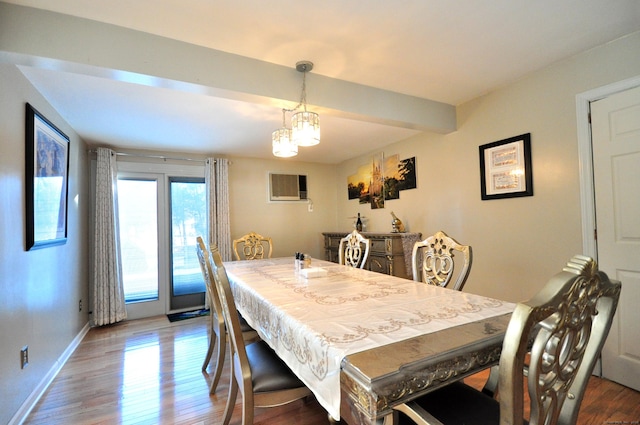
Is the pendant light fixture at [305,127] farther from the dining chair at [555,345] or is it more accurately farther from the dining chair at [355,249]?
the dining chair at [555,345]

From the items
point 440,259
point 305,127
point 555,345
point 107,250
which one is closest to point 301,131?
point 305,127

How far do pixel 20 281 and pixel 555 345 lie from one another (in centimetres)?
281

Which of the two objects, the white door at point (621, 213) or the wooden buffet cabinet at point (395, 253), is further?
the wooden buffet cabinet at point (395, 253)

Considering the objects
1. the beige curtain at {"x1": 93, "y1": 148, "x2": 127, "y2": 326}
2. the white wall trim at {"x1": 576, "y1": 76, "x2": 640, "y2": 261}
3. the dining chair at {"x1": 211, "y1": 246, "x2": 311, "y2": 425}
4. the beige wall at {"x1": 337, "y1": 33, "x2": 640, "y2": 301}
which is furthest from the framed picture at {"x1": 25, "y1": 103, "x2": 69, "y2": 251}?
the white wall trim at {"x1": 576, "y1": 76, "x2": 640, "y2": 261}

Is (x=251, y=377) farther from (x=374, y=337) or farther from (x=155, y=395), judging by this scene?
(x=155, y=395)

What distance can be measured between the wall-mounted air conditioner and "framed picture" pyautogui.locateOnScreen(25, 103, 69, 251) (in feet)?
8.73

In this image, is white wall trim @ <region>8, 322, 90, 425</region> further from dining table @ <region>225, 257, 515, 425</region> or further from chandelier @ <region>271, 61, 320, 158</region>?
chandelier @ <region>271, 61, 320, 158</region>

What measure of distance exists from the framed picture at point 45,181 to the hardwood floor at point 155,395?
3.67 feet

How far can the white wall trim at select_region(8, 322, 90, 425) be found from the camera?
178cm

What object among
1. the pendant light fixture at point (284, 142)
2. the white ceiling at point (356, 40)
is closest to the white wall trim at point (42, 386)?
the white ceiling at point (356, 40)

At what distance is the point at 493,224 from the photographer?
8.68 ft

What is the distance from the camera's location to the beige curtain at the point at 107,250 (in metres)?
3.49

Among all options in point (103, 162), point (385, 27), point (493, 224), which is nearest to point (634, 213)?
point (493, 224)

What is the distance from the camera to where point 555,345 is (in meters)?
0.73
